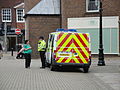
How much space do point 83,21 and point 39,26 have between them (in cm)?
409

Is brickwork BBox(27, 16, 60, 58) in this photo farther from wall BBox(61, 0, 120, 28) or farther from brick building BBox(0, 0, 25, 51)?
brick building BBox(0, 0, 25, 51)

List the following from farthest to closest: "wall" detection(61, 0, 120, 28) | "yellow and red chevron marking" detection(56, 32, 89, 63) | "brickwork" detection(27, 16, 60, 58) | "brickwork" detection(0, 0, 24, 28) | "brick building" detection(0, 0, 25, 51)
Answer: "brick building" detection(0, 0, 25, 51), "brickwork" detection(0, 0, 24, 28), "brickwork" detection(27, 16, 60, 58), "wall" detection(61, 0, 120, 28), "yellow and red chevron marking" detection(56, 32, 89, 63)

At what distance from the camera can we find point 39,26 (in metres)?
29.0

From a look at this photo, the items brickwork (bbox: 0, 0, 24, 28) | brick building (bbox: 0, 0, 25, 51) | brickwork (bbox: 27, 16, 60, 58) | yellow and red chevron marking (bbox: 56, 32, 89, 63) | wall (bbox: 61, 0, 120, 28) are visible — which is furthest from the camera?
brick building (bbox: 0, 0, 25, 51)

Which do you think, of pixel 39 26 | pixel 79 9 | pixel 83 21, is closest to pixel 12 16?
pixel 39 26

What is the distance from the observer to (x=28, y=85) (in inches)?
438

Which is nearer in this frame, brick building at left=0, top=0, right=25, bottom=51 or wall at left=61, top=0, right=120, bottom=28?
wall at left=61, top=0, right=120, bottom=28

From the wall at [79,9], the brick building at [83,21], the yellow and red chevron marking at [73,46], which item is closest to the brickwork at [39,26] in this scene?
the brick building at [83,21]

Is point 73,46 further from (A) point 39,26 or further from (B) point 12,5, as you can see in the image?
(B) point 12,5

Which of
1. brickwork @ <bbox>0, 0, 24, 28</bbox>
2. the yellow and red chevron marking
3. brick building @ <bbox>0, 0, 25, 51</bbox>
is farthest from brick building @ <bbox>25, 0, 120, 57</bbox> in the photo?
brickwork @ <bbox>0, 0, 24, 28</bbox>

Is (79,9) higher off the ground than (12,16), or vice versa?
(12,16)

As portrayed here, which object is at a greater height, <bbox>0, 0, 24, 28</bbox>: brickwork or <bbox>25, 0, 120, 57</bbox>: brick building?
<bbox>0, 0, 24, 28</bbox>: brickwork

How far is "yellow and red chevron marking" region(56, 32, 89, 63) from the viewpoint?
16.0 metres

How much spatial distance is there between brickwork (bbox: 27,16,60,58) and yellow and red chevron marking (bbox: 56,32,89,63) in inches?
505
